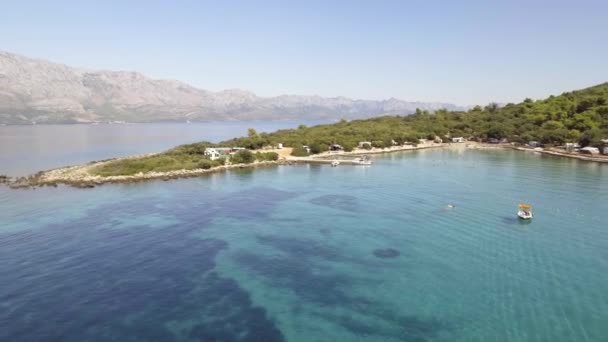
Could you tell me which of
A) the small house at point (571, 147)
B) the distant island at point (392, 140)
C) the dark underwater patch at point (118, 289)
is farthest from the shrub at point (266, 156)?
the small house at point (571, 147)

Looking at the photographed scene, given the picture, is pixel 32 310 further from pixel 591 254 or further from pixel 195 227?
pixel 591 254

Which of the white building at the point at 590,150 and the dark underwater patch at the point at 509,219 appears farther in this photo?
the white building at the point at 590,150

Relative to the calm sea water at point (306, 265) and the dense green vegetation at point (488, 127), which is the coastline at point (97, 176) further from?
the dense green vegetation at point (488, 127)

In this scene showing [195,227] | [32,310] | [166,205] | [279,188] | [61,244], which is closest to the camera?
[32,310]

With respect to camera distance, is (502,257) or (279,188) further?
(279,188)

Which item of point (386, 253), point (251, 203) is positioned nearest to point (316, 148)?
point (251, 203)

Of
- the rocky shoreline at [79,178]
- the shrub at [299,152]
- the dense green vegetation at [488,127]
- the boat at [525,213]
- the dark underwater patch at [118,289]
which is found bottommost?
the dark underwater patch at [118,289]

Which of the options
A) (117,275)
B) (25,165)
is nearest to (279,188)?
(117,275)
